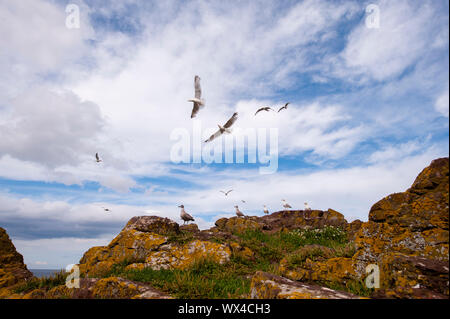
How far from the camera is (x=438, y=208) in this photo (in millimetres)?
5926

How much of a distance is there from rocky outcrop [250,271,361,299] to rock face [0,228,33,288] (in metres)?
9.43

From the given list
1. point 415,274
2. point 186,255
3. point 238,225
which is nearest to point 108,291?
point 186,255

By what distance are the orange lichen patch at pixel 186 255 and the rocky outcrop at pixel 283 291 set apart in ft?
19.7

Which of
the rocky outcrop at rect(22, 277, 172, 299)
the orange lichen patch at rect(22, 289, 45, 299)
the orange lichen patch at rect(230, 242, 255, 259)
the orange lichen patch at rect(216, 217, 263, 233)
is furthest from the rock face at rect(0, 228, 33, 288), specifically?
the orange lichen patch at rect(216, 217, 263, 233)

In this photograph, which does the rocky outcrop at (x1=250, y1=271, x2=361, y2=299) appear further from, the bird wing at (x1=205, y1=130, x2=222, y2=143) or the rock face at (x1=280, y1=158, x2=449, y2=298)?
the bird wing at (x1=205, y1=130, x2=222, y2=143)

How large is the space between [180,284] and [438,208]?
661 cm

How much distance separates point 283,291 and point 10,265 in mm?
11563

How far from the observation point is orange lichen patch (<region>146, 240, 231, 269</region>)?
11.4 m

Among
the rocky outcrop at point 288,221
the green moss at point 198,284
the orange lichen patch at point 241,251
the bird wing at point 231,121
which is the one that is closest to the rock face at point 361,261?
the orange lichen patch at point 241,251

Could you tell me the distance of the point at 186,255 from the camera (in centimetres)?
1212

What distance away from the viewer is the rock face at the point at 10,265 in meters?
9.60

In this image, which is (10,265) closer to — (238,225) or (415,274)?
(415,274)
